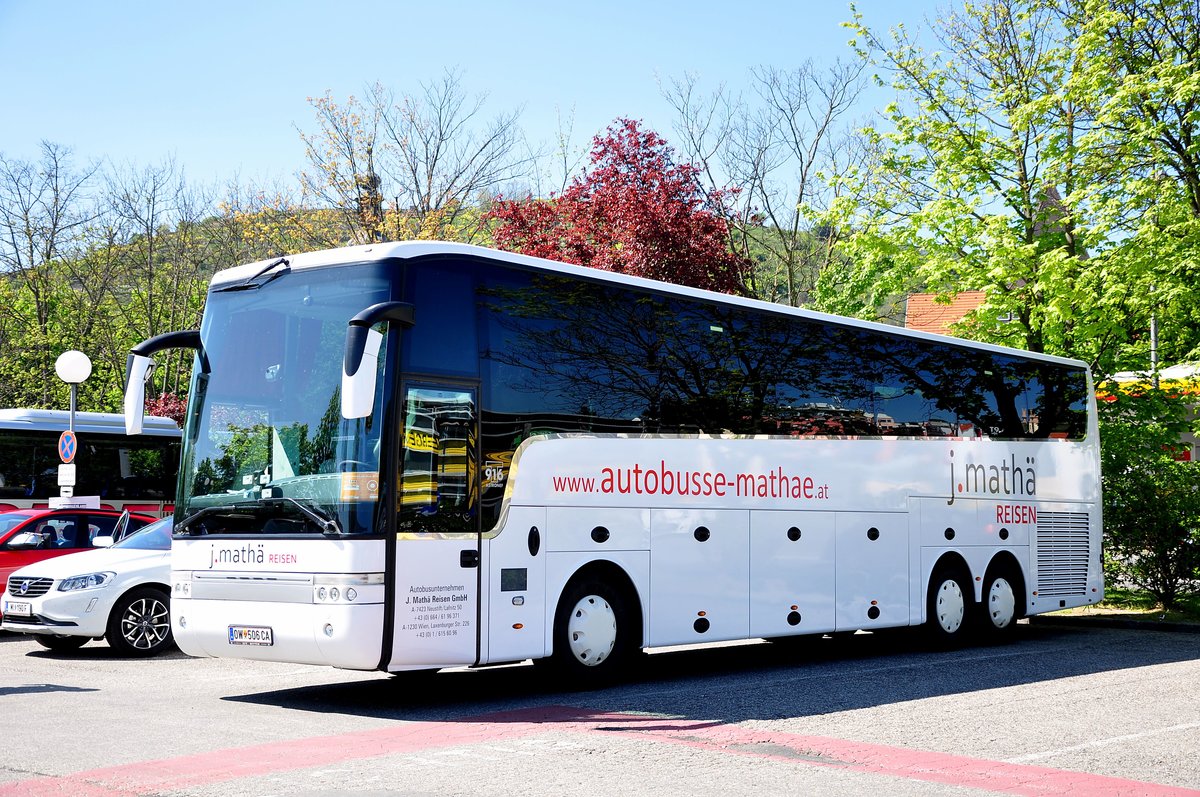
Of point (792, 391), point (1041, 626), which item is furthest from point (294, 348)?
point (1041, 626)

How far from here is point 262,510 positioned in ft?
33.1

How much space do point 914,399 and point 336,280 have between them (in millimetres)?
7768

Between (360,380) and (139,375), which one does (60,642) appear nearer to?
(139,375)

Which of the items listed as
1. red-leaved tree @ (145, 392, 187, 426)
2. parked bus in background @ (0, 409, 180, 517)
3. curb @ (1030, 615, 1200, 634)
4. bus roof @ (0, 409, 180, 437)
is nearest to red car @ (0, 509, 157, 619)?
parked bus in background @ (0, 409, 180, 517)

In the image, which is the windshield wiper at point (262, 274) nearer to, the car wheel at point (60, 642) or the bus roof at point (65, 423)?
the car wheel at point (60, 642)

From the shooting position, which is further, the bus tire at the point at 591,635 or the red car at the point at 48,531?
the red car at the point at 48,531

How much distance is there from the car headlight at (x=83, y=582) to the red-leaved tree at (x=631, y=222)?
46.1ft

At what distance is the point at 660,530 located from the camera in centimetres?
1209

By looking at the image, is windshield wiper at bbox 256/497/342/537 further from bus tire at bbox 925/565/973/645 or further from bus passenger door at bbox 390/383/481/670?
bus tire at bbox 925/565/973/645

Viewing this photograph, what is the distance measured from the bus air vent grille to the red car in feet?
40.4

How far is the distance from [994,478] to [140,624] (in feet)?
34.8

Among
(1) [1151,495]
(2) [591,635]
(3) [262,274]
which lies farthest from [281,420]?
(1) [1151,495]

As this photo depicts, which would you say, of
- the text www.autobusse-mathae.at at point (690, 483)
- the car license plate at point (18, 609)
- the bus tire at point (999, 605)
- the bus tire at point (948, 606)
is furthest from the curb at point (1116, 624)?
the car license plate at point (18, 609)

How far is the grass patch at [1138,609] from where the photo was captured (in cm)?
1859
